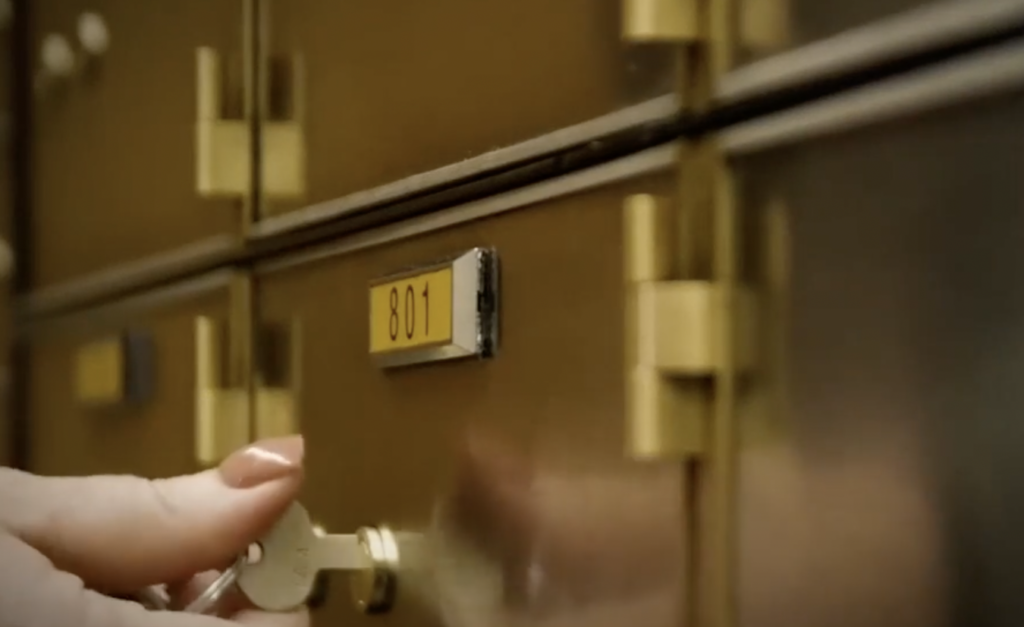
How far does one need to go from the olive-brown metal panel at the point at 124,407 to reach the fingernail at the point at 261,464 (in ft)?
0.81

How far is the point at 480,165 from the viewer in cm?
63

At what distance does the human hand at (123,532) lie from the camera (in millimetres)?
539

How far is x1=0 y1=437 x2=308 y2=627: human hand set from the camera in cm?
54

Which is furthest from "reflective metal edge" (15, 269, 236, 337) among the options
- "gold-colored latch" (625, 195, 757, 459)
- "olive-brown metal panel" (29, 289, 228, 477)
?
"gold-colored latch" (625, 195, 757, 459)

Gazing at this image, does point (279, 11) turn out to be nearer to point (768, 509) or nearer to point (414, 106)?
point (414, 106)

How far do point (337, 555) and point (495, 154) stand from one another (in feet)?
0.75

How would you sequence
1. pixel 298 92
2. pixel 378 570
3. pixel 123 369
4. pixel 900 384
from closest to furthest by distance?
pixel 900 384 → pixel 378 570 → pixel 298 92 → pixel 123 369

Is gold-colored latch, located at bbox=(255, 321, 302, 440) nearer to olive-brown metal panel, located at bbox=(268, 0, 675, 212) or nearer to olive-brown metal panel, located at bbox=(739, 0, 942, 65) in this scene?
olive-brown metal panel, located at bbox=(268, 0, 675, 212)

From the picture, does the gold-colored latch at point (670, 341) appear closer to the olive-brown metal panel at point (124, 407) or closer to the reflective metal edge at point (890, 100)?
the reflective metal edge at point (890, 100)

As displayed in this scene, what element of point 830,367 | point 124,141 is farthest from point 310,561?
point 124,141

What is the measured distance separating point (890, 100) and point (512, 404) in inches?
9.5

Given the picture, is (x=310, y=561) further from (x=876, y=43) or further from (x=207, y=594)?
(x=876, y=43)

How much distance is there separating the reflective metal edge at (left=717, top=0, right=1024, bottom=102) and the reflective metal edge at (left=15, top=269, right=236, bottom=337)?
0.47 m

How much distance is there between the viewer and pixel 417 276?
0.66 metres
